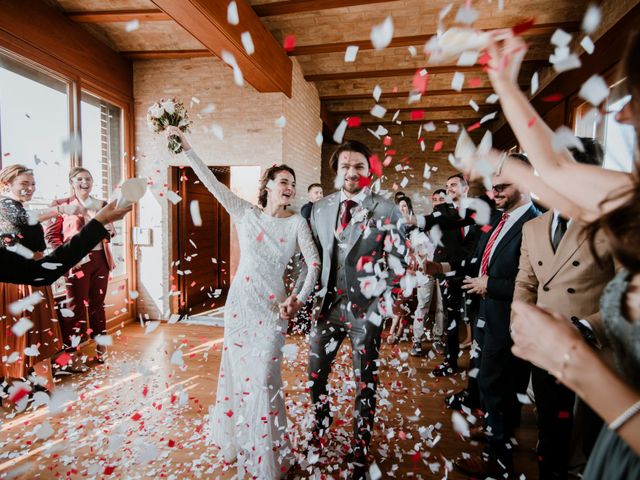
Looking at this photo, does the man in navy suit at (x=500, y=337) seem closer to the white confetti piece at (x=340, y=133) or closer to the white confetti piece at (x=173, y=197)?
the white confetti piece at (x=340, y=133)

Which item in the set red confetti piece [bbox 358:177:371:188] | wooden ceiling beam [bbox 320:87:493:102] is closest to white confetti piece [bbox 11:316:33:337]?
red confetti piece [bbox 358:177:371:188]

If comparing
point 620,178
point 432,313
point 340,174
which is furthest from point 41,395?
point 432,313

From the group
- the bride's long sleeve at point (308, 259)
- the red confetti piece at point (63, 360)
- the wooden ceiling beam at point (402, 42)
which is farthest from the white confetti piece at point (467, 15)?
the red confetti piece at point (63, 360)

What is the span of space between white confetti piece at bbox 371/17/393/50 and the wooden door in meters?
3.05

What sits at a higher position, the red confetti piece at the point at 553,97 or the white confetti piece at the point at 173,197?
the red confetti piece at the point at 553,97

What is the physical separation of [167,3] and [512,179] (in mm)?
3135

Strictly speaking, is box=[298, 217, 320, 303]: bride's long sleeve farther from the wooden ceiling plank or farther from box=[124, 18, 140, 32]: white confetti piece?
box=[124, 18, 140, 32]: white confetti piece

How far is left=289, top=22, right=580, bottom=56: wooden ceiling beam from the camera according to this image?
424cm

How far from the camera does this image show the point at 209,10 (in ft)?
10.2

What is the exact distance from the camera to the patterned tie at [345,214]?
88.5 inches

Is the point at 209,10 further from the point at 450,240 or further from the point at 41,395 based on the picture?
the point at 41,395

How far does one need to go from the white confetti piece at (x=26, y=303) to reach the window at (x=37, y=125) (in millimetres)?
1147

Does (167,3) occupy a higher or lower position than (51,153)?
higher

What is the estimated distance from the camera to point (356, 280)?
2.16 meters
